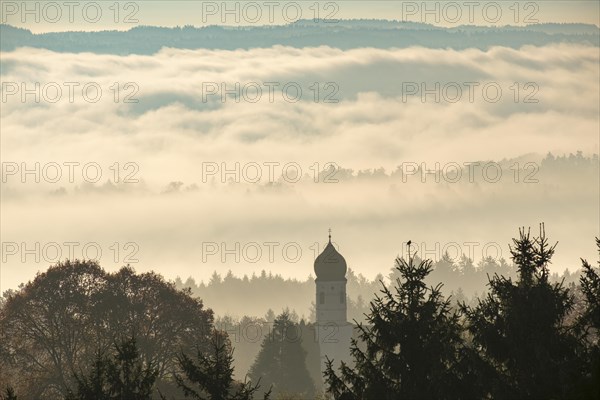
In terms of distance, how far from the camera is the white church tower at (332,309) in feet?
557

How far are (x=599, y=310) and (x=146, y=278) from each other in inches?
2781

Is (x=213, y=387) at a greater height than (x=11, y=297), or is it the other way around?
(x=11, y=297)

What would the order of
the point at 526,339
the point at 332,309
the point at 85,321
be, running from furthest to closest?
the point at 332,309, the point at 85,321, the point at 526,339

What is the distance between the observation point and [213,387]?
44375mm

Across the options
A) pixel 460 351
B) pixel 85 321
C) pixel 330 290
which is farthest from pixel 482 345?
pixel 330 290

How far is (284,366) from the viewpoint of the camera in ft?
451

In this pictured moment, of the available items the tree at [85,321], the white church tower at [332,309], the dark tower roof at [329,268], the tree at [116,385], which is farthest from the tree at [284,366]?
the tree at [116,385]

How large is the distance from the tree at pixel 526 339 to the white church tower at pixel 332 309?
12552cm

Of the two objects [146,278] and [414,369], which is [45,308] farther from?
[414,369]

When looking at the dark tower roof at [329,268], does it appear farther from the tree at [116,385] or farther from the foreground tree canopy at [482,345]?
the foreground tree canopy at [482,345]

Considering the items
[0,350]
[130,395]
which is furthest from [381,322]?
[0,350]

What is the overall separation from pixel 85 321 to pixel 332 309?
6886 centimetres

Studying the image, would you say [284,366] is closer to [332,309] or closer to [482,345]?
[332,309]

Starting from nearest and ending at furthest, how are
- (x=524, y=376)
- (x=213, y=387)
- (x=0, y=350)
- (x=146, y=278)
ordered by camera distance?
(x=524, y=376), (x=213, y=387), (x=0, y=350), (x=146, y=278)
